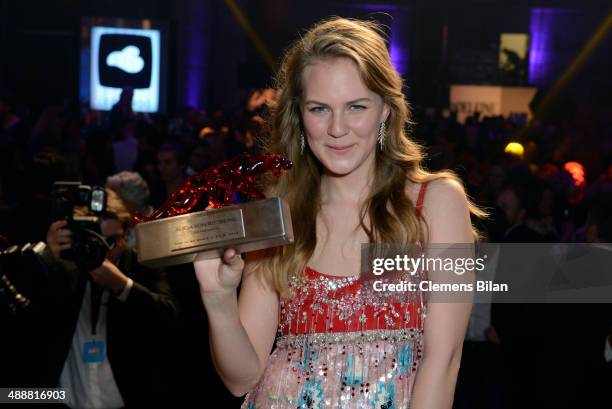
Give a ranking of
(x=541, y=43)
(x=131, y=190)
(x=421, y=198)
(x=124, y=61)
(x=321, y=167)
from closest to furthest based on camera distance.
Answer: (x=421, y=198) < (x=321, y=167) < (x=131, y=190) < (x=124, y=61) < (x=541, y=43)

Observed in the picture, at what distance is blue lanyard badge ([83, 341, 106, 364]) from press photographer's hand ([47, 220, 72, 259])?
457mm

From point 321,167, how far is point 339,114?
36cm

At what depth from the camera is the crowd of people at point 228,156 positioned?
4.38m

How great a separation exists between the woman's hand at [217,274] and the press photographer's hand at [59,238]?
1748 millimetres

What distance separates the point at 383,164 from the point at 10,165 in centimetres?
449

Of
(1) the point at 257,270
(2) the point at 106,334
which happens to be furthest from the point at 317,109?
(2) the point at 106,334

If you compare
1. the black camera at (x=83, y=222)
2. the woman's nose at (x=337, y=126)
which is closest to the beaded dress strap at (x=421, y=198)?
the woman's nose at (x=337, y=126)

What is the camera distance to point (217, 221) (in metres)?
1.92

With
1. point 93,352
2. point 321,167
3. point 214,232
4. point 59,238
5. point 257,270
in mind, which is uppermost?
point 321,167

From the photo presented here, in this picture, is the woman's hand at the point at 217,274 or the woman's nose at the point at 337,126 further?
the woman's nose at the point at 337,126

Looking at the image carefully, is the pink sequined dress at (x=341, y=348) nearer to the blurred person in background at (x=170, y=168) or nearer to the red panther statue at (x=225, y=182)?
the red panther statue at (x=225, y=182)

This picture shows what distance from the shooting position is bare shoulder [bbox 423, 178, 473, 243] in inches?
88.4

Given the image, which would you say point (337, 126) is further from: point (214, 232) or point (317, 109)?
point (214, 232)

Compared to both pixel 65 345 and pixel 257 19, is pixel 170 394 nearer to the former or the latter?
pixel 65 345
